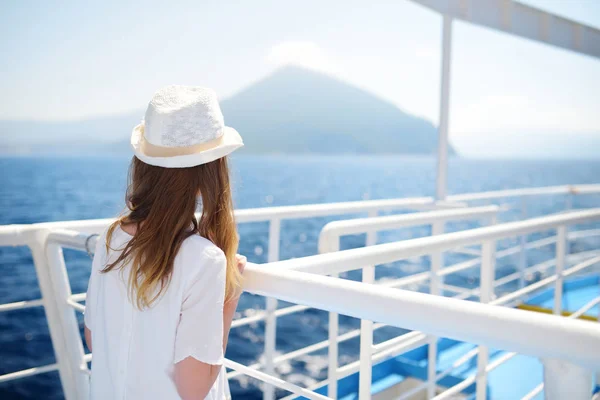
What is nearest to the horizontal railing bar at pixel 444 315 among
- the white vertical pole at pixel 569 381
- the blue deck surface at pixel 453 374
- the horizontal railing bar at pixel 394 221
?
the white vertical pole at pixel 569 381

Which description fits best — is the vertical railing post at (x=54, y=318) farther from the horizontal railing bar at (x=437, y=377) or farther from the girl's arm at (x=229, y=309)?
the horizontal railing bar at (x=437, y=377)

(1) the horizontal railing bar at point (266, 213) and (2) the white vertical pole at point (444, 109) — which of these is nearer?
(1) the horizontal railing bar at point (266, 213)

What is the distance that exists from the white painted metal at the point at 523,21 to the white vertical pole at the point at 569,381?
9.06 ft

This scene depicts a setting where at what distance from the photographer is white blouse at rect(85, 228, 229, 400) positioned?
0.84 metres

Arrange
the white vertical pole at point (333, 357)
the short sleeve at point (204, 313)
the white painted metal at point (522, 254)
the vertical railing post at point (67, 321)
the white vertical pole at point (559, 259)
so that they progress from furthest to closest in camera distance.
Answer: the white painted metal at point (522, 254) < the white vertical pole at point (559, 259) < the vertical railing post at point (67, 321) < the white vertical pole at point (333, 357) < the short sleeve at point (204, 313)

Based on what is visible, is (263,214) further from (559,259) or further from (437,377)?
(559,259)

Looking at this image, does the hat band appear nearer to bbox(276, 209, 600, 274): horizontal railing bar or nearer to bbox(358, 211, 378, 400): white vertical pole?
bbox(276, 209, 600, 274): horizontal railing bar

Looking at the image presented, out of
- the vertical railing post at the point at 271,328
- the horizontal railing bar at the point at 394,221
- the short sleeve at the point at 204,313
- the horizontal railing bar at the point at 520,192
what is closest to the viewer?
the short sleeve at the point at 204,313

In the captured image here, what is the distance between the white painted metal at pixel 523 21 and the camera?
321 cm

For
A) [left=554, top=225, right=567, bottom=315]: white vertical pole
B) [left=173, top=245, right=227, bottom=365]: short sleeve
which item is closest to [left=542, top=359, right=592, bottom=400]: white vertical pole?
[left=173, top=245, right=227, bottom=365]: short sleeve

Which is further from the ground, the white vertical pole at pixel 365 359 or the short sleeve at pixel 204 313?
the short sleeve at pixel 204 313

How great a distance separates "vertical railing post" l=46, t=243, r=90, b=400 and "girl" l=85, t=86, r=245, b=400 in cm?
61

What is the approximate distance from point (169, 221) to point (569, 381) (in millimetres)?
638

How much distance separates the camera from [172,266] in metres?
0.87
